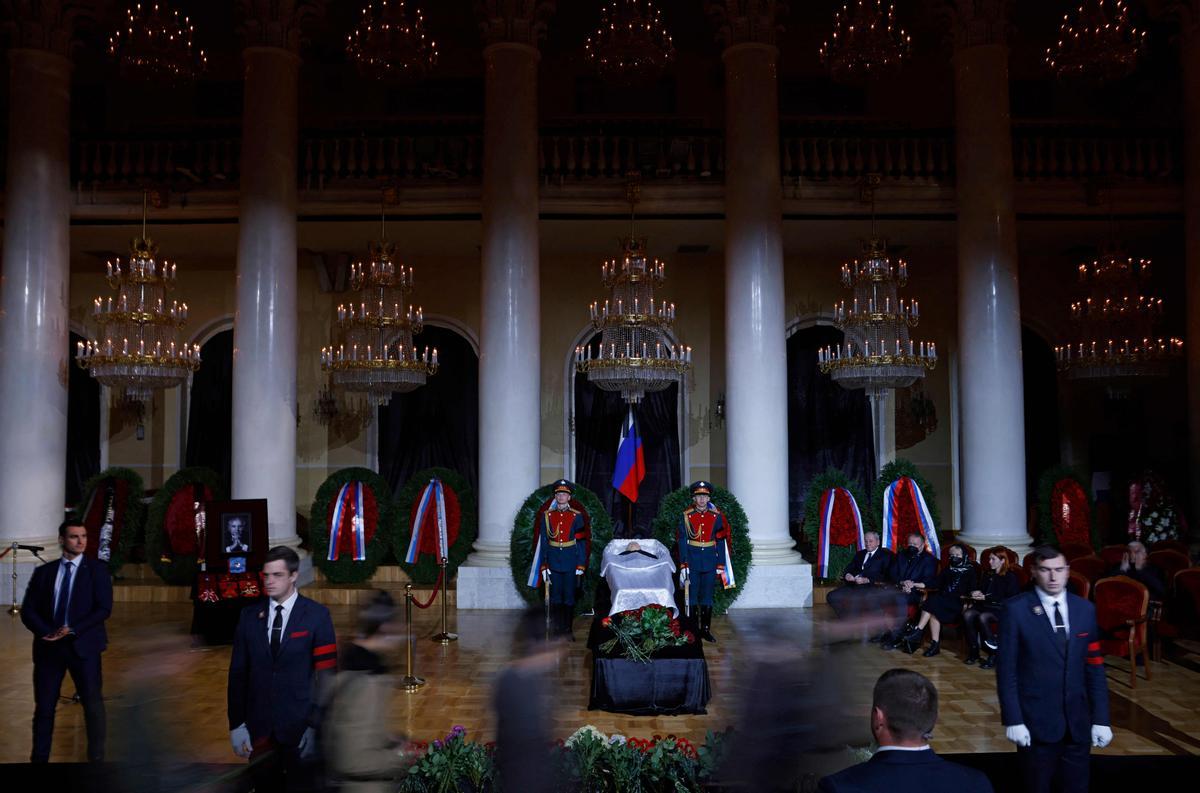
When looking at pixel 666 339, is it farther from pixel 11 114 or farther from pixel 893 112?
pixel 11 114

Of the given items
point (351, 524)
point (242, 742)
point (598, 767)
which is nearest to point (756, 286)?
point (351, 524)

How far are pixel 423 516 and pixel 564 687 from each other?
204 inches

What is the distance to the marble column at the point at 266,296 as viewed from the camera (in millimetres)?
12648

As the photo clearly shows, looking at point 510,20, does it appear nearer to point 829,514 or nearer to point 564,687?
point 829,514

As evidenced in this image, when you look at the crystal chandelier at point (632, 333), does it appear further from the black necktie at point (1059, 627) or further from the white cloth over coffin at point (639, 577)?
the black necktie at point (1059, 627)

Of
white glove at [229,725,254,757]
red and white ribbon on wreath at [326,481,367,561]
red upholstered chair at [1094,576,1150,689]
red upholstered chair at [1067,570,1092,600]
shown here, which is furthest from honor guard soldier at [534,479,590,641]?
white glove at [229,725,254,757]

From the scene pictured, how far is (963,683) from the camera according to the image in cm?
846

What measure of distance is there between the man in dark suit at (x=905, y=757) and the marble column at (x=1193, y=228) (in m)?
13.2

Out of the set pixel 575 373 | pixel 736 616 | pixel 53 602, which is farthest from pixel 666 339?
pixel 53 602

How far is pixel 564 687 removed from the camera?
8336 mm

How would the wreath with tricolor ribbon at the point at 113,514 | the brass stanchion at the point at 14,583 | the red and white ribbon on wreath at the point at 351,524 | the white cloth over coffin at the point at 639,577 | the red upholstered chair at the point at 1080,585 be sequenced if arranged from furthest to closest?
the red and white ribbon on wreath at the point at 351,524 < the wreath with tricolor ribbon at the point at 113,514 < the brass stanchion at the point at 14,583 < the white cloth over coffin at the point at 639,577 < the red upholstered chair at the point at 1080,585

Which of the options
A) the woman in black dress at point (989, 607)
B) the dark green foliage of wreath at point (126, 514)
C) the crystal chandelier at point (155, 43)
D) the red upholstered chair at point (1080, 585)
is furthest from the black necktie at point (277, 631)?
the dark green foliage of wreath at point (126, 514)

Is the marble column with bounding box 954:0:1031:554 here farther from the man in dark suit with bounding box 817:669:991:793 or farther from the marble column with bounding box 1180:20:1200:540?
the man in dark suit with bounding box 817:669:991:793

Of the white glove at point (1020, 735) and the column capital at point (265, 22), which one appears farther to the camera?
the column capital at point (265, 22)
